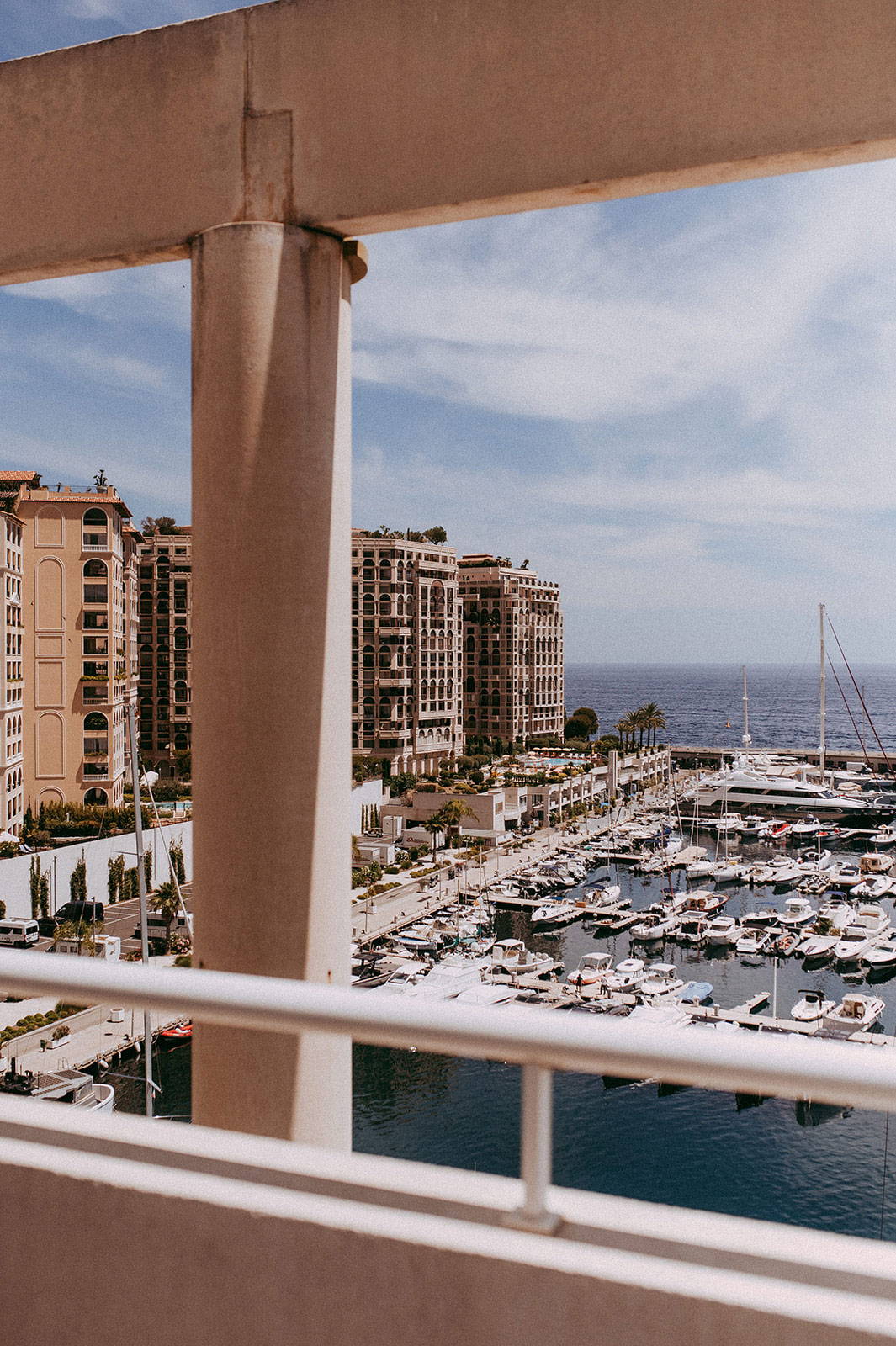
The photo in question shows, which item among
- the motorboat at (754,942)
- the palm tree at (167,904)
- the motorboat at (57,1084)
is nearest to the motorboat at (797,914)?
the motorboat at (754,942)

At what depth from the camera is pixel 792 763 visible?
6519 cm

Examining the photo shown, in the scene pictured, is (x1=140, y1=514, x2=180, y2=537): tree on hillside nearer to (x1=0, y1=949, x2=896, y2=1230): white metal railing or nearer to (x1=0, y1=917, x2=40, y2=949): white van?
(x1=0, y1=917, x2=40, y2=949): white van

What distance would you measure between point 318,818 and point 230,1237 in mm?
910

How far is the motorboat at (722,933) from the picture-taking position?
2709 centimetres

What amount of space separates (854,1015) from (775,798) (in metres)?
29.1

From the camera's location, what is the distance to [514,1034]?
1049mm

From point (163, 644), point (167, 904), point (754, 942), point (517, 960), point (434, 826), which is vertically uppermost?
point (163, 644)

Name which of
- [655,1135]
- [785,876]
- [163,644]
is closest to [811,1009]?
[655,1135]

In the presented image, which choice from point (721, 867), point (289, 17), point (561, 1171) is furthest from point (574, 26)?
point (721, 867)

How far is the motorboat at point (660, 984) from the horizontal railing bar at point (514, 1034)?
22.0 metres

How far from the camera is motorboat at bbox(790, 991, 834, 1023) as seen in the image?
20484mm

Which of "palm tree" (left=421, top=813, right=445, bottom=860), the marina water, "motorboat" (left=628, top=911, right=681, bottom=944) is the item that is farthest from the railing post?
"palm tree" (left=421, top=813, right=445, bottom=860)

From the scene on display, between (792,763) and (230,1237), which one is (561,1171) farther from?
Answer: (792,763)

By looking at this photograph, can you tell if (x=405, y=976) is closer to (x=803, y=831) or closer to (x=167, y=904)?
(x=167, y=904)
